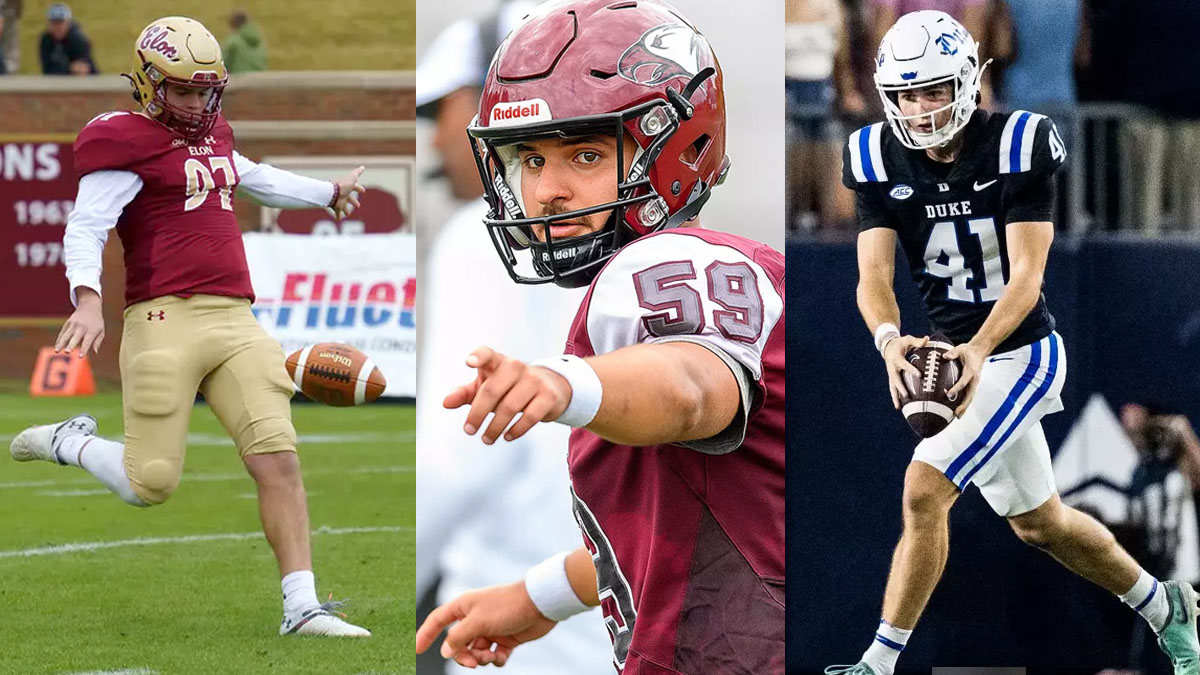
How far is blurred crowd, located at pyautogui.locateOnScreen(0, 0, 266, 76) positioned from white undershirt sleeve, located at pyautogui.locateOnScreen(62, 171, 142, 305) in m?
7.74

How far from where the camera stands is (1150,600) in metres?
2.62

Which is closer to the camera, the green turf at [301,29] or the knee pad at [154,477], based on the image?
the knee pad at [154,477]

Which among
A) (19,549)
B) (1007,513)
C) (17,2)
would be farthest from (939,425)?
(17,2)

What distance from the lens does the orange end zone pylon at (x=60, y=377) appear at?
1124 centimetres

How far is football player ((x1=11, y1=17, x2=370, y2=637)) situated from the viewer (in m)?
4.83

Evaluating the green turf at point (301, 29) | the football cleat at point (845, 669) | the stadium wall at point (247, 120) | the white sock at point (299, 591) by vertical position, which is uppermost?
the green turf at point (301, 29)

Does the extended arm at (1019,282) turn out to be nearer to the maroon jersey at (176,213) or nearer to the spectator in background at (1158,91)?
the spectator in background at (1158,91)

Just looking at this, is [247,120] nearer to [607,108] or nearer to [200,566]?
[200,566]

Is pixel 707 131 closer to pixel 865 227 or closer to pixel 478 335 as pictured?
pixel 865 227

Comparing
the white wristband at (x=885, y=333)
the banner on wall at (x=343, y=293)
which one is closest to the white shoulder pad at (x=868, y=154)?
the white wristband at (x=885, y=333)

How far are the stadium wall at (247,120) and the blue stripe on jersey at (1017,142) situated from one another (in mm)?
9268

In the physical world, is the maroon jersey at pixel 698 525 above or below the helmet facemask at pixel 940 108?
below

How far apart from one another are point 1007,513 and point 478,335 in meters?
1.01

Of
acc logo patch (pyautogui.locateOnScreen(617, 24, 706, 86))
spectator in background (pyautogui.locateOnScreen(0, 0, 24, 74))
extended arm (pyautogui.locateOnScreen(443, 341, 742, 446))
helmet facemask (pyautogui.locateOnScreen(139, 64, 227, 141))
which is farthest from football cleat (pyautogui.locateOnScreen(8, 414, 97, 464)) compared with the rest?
spectator in background (pyautogui.locateOnScreen(0, 0, 24, 74))
